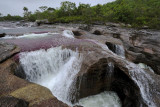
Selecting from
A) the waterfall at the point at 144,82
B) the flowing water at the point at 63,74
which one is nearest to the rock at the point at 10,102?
the flowing water at the point at 63,74

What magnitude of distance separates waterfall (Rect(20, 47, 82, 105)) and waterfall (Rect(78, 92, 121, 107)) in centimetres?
114

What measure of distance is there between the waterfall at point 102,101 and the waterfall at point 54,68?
1137mm

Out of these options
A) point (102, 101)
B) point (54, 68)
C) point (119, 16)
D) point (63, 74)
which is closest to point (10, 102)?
point (63, 74)

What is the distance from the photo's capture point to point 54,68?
24.2 feet

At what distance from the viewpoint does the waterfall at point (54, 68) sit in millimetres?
6098

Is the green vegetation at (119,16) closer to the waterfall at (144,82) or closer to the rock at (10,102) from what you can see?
the waterfall at (144,82)

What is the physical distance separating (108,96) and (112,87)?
741mm

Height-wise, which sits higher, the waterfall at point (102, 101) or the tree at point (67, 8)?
the tree at point (67, 8)

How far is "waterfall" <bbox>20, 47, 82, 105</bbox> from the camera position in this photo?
610 cm

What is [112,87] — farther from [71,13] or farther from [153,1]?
[153,1]

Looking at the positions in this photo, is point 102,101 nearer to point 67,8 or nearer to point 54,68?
point 54,68

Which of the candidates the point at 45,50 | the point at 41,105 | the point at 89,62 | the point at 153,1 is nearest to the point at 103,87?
the point at 89,62

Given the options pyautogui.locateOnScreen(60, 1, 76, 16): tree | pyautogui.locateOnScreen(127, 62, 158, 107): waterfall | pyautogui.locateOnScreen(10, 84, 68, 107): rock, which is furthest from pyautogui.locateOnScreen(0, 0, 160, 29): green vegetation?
pyautogui.locateOnScreen(10, 84, 68, 107): rock

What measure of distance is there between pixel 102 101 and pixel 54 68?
4.03 metres
